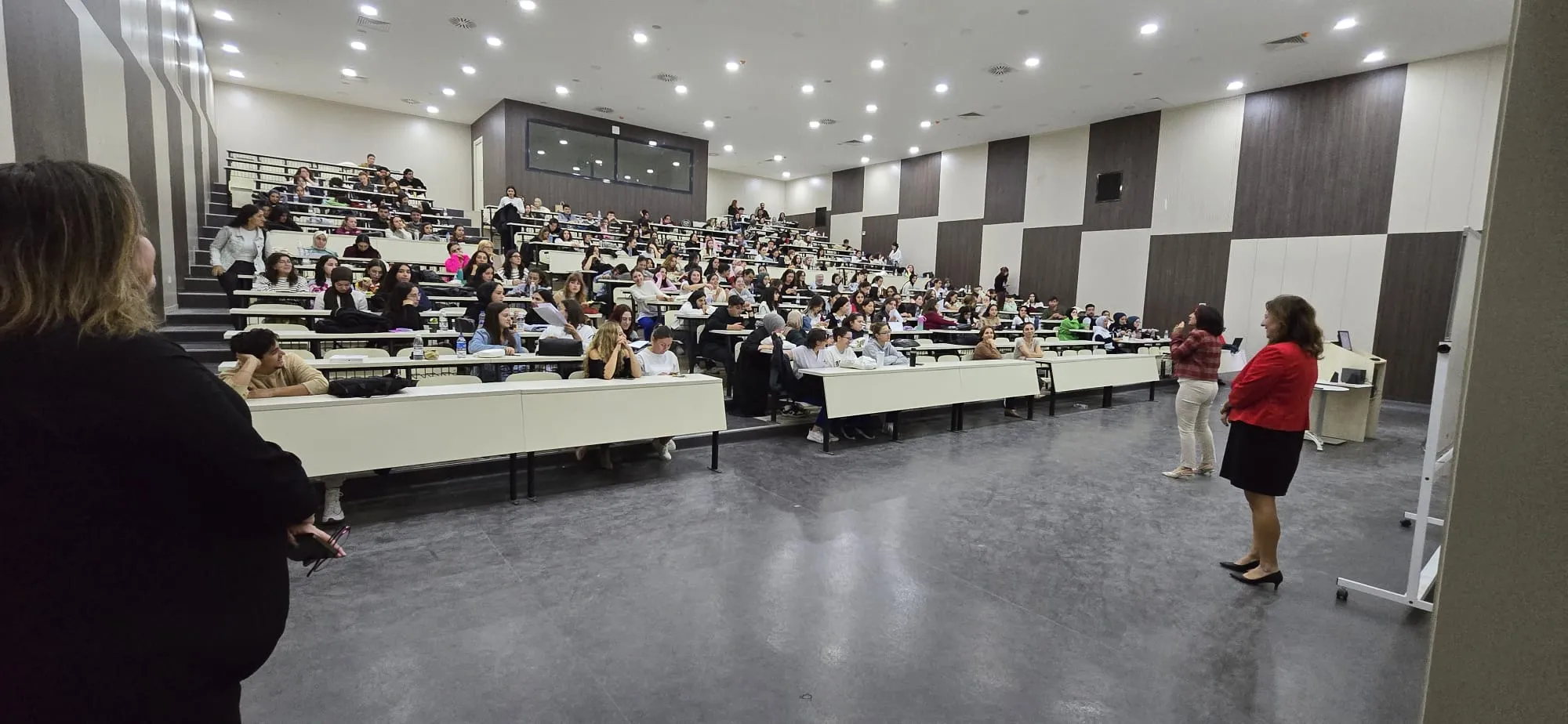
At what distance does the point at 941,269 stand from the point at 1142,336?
6905 mm

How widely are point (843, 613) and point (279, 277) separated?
692 cm

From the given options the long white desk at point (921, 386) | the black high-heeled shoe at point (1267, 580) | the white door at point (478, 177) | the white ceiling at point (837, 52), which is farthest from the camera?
the white door at point (478, 177)

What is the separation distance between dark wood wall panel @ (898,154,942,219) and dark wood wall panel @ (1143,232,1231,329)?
593cm

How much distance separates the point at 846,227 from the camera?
2044 cm

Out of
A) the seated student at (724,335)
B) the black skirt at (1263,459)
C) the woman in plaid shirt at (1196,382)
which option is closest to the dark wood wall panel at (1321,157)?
the woman in plaid shirt at (1196,382)

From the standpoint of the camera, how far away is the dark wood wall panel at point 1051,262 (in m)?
14.5

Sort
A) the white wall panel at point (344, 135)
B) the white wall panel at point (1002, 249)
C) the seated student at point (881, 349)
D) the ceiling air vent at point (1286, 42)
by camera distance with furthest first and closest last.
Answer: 1. the white wall panel at point (1002, 249)
2. the white wall panel at point (344, 135)
3. the ceiling air vent at point (1286, 42)
4. the seated student at point (881, 349)

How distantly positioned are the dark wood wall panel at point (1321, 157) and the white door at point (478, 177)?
52.2ft

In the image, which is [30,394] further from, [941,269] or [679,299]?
[941,269]

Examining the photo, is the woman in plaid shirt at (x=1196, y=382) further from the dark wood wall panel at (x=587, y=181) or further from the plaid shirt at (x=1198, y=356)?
the dark wood wall panel at (x=587, y=181)

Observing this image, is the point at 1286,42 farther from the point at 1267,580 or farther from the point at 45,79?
the point at 45,79

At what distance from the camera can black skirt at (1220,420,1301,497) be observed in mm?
3100

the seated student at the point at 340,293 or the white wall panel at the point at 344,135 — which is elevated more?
the white wall panel at the point at 344,135

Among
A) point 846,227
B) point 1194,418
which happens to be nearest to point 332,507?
point 1194,418
